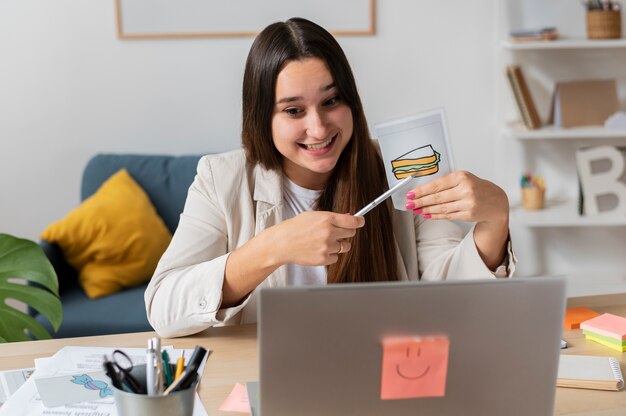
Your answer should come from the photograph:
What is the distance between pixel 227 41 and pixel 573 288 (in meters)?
1.81

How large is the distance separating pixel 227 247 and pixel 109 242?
1343 millimetres

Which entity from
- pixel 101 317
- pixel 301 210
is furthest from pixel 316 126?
pixel 101 317

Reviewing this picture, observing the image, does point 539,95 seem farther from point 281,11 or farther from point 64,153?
point 64,153

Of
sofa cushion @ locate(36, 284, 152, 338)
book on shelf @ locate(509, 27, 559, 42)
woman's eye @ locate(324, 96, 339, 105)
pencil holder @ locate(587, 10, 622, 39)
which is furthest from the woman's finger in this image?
pencil holder @ locate(587, 10, 622, 39)

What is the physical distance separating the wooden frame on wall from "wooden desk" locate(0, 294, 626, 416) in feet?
6.53

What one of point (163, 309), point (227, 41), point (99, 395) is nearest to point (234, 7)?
point (227, 41)

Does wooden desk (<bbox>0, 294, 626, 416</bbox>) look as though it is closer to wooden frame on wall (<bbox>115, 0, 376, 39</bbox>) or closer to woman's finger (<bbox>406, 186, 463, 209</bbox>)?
woman's finger (<bbox>406, 186, 463, 209</bbox>)

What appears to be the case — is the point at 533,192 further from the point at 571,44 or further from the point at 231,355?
the point at 231,355

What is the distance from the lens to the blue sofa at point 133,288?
2.74 metres

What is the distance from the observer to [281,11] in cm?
337

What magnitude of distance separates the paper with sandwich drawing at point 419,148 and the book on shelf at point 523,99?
187 cm

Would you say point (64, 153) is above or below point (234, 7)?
below

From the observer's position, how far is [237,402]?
1266mm

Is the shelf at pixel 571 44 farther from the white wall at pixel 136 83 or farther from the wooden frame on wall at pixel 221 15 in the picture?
the wooden frame on wall at pixel 221 15
